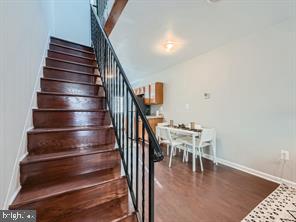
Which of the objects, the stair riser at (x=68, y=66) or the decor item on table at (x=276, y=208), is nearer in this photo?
the decor item on table at (x=276, y=208)

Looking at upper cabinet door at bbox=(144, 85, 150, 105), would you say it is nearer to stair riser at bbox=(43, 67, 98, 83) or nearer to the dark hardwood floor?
the dark hardwood floor

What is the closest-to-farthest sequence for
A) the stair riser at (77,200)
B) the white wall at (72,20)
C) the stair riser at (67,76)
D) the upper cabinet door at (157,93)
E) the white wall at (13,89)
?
the white wall at (13,89)
the stair riser at (77,200)
the stair riser at (67,76)
the white wall at (72,20)
the upper cabinet door at (157,93)

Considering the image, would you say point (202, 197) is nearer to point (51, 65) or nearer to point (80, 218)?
point (80, 218)

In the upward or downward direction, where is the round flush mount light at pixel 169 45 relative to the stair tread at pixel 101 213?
upward

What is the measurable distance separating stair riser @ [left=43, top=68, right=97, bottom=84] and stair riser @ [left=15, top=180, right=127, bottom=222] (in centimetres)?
170

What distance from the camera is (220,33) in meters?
→ 2.82

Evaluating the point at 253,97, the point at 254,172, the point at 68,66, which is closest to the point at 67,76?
the point at 68,66

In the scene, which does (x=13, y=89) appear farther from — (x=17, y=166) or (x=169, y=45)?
(x=169, y=45)

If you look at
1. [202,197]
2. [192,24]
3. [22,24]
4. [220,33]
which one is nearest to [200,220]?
[202,197]

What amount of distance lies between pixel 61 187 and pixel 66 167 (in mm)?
206

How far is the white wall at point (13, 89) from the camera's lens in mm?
977

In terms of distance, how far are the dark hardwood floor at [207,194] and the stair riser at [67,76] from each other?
197 cm

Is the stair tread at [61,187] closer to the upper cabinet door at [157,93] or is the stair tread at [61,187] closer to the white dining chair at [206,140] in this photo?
the white dining chair at [206,140]

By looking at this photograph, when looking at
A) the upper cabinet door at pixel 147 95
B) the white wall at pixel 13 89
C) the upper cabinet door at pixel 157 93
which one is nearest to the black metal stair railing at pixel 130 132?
the white wall at pixel 13 89
